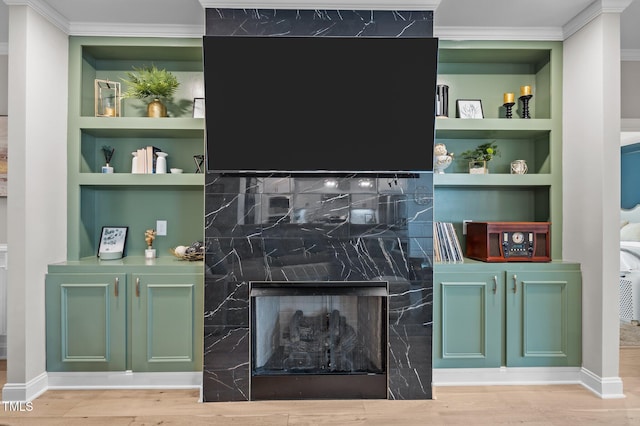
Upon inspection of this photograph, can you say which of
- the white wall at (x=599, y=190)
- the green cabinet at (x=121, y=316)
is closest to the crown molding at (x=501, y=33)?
the white wall at (x=599, y=190)

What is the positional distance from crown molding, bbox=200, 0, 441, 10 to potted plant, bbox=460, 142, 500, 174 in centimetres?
107

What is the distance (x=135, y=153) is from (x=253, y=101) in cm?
109

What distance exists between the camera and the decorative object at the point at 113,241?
2805 mm

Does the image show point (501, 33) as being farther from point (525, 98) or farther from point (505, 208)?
point (505, 208)

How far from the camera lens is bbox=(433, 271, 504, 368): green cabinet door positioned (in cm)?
260

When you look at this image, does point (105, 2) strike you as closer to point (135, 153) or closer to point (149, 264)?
point (135, 153)

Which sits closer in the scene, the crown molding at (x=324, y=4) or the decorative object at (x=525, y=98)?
the crown molding at (x=324, y=4)

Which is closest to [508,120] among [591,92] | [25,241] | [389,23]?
[591,92]

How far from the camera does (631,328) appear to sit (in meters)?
3.89

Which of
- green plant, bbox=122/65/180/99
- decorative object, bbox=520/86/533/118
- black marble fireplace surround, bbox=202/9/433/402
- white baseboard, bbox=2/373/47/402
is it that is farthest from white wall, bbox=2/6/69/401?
decorative object, bbox=520/86/533/118

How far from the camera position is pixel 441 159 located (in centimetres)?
281

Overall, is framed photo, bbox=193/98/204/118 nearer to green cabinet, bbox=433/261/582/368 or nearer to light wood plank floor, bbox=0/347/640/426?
light wood plank floor, bbox=0/347/640/426

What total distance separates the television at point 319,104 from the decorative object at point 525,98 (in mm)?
952

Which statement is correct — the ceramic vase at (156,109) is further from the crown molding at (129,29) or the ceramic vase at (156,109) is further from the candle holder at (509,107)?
the candle holder at (509,107)
